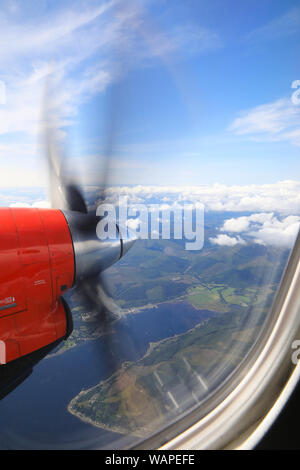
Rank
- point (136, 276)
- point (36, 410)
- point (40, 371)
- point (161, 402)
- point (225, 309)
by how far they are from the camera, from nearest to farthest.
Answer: point (161, 402) → point (225, 309) → point (36, 410) → point (40, 371) → point (136, 276)

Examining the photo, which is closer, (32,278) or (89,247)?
(32,278)

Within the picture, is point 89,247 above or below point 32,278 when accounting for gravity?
above

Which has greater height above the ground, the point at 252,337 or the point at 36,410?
the point at 252,337

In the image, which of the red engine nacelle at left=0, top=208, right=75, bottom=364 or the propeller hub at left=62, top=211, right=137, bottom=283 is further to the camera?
the propeller hub at left=62, top=211, right=137, bottom=283

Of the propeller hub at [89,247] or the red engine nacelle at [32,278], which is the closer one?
the red engine nacelle at [32,278]
